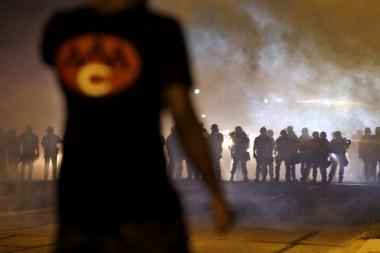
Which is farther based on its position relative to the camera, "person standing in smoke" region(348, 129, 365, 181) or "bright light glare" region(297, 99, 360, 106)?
"bright light glare" region(297, 99, 360, 106)

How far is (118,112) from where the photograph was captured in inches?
84.7

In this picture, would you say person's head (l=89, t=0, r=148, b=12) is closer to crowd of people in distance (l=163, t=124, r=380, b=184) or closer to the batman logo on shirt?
the batman logo on shirt

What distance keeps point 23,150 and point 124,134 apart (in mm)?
15790

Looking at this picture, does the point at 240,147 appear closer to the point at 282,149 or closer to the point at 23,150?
the point at 282,149

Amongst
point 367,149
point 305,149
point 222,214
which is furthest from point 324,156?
point 222,214

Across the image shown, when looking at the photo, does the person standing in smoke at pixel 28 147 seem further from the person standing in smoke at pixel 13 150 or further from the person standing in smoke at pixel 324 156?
the person standing in smoke at pixel 324 156

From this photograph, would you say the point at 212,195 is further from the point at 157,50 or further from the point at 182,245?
the point at 157,50

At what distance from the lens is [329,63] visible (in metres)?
24.0

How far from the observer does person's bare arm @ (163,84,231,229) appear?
7.03 feet

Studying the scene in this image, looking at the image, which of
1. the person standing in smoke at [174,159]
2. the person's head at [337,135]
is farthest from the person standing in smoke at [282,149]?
the person standing in smoke at [174,159]

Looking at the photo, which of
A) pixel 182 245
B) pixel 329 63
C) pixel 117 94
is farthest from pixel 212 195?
pixel 329 63

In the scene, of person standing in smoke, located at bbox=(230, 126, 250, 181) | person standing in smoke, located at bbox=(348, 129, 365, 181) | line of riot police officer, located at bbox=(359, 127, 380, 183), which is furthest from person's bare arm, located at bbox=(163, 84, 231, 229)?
person standing in smoke, located at bbox=(348, 129, 365, 181)

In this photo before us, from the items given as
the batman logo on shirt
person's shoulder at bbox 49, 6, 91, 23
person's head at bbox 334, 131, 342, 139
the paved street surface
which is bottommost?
the paved street surface

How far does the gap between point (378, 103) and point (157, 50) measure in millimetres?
25518
